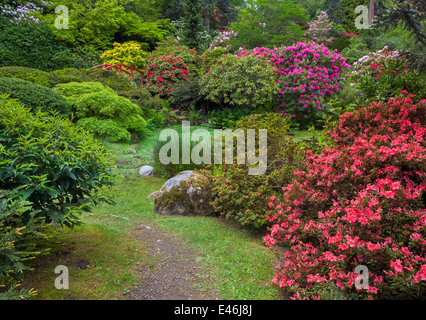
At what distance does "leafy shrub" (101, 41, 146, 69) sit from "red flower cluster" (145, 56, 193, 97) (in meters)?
2.25

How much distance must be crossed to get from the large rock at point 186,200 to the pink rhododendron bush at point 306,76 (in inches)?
260

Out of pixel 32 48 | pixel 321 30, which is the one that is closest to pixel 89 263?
pixel 32 48

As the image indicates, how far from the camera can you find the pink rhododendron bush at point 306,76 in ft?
32.4

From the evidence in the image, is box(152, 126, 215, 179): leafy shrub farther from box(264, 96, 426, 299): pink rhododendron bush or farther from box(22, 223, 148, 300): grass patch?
box(264, 96, 426, 299): pink rhododendron bush

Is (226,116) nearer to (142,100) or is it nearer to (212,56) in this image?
(142,100)

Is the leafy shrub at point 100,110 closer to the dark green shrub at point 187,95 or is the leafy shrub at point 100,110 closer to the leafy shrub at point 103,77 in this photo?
the leafy shrub at point 103,77

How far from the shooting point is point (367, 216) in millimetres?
2158

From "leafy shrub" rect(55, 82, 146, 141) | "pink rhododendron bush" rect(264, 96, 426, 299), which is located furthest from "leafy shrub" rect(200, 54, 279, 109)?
"pink rhododendron bush" rect(264, 96, 426, 299)

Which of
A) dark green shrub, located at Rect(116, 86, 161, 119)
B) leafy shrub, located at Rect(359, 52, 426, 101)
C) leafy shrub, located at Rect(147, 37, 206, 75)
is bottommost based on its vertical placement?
leafy shrub, located at Rect(359, 52, 426, 101)

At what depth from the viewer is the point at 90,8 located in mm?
16328

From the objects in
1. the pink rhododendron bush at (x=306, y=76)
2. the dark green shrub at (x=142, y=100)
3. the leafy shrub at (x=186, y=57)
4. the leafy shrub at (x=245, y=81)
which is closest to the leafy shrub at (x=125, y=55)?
the leafy shrub at (x=186, y=57)

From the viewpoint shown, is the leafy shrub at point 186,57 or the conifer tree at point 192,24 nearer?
the leafy shrub at point 186,57

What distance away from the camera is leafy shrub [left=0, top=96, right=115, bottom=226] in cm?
223

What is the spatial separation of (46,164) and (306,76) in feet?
30.1
